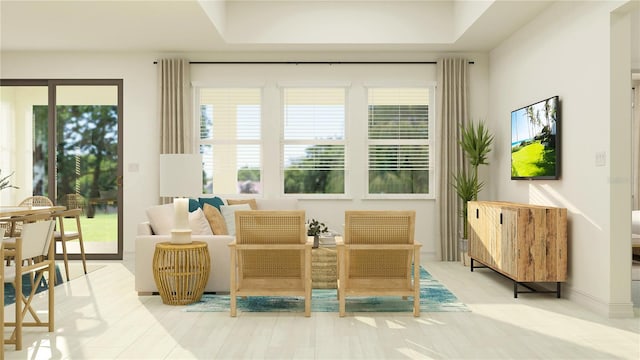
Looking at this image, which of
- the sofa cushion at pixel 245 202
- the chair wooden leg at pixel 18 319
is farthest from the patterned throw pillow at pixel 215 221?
the chair wooden leg at pixel 18 319

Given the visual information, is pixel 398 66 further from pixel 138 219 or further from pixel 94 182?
pixel 94 182

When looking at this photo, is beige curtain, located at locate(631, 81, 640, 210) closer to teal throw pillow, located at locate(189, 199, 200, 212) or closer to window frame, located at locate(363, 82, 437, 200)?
window frame, located at locate(363, 82, 437, 200)

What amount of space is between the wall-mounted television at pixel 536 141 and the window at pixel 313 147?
2.39 m

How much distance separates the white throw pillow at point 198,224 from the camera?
5402 millimetres

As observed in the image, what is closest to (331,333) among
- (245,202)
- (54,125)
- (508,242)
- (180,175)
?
(180,175)

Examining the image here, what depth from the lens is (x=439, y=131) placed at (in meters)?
7.55

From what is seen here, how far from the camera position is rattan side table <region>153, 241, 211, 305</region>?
189 inches

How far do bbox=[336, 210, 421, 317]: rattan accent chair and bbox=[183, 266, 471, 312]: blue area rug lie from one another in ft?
0.99

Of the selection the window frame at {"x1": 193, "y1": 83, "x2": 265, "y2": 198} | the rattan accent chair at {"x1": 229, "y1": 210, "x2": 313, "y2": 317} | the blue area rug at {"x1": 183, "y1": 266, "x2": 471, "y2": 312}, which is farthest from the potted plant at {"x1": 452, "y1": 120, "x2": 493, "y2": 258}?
the rattan accent chair at {"x1": 229, "y1": 210, "x2": 313, "y2": 317}

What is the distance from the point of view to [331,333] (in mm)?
3926

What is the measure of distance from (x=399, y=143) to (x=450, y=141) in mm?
690

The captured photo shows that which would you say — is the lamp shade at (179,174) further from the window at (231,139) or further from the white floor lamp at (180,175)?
the window at (231,139)

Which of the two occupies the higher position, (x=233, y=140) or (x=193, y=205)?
(x=233, y=140)

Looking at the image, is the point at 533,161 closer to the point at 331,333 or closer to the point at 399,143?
the point at 399,143
